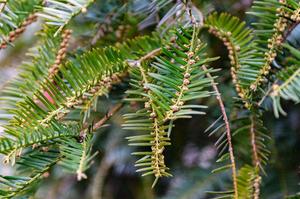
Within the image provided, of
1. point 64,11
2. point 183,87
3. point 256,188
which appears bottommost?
point 256,188

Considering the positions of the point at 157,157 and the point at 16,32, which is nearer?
the point at 157,157

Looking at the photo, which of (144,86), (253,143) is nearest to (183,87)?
(144,86)

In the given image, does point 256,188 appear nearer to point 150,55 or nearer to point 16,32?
point 150,55

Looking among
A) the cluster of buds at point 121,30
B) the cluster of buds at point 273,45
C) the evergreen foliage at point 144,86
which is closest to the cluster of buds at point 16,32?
the evergreen foliage at point 144,86

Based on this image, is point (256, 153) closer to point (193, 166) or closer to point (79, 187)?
point (193, 166)

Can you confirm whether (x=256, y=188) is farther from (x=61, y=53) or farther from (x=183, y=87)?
(x=61, y=53)

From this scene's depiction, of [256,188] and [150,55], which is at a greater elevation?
[150,55]

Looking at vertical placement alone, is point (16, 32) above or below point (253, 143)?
above

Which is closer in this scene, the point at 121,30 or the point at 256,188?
the point at 256,188

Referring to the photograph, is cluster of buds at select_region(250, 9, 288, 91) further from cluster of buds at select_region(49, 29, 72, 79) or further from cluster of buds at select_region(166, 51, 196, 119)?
cluster of buds at select_region(49, 29, 72, 79)

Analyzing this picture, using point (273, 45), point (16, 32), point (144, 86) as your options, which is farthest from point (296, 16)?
point (16, 32)
